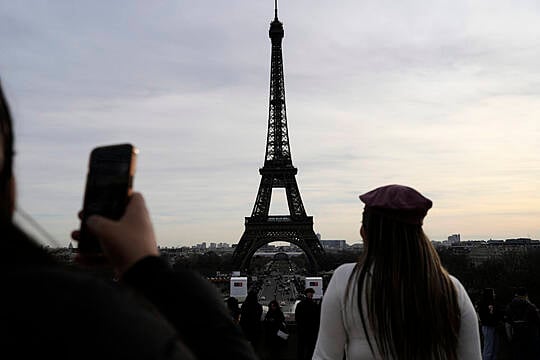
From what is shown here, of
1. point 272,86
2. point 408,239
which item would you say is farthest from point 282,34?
point 408,239

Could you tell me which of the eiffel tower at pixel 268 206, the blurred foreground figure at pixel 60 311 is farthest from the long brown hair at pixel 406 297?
the eiffel tower at pixel 268 206

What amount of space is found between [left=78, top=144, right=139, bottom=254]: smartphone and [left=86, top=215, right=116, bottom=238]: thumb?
0.03 meters

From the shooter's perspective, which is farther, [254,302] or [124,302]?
[254,302]

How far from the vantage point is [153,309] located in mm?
892

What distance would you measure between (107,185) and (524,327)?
853cm

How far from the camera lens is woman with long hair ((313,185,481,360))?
92.6 inches

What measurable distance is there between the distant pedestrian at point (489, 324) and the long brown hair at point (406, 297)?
7.33 m

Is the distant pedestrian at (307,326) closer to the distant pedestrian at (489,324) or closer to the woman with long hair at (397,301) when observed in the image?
the distant pedestrian at (489,324)

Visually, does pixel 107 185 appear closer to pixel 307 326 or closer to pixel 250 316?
pixel 307 326

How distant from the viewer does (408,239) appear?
97.7 inches

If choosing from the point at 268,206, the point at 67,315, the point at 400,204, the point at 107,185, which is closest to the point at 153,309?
the point at 67,315

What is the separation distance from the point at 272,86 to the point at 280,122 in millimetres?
2900

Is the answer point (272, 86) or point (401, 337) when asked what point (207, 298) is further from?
point (272, 86)

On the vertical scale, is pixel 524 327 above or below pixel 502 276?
above
